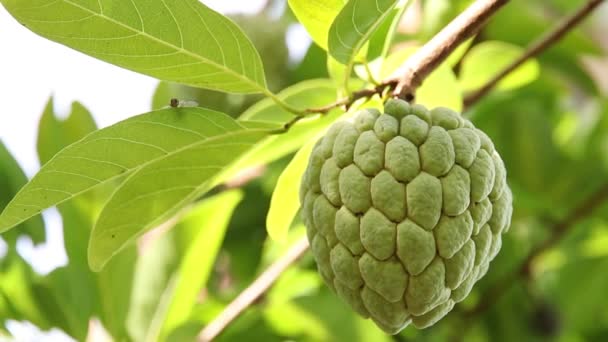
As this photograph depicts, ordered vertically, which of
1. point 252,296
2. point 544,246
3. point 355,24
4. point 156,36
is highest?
point 156,36

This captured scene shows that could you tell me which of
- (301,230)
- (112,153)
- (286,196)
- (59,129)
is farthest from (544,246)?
(112,153)

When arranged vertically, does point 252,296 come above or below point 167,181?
below

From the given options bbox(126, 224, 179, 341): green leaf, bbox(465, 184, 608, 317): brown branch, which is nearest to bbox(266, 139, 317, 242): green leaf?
bbox(126, 224, 179, 341): green leaf

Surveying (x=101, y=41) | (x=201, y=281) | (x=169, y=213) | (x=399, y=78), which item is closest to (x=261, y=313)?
(x=201, y=281)

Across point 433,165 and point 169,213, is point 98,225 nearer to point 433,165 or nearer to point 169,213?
point 169,213

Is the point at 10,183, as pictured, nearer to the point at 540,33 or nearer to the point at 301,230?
the point at 301,230

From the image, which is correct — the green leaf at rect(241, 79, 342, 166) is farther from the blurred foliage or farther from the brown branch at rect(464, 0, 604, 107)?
the brown branch at rect(464, 0, 604, 107)

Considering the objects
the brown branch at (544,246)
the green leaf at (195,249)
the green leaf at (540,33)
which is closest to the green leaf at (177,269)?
the green leaf at (195,249)
